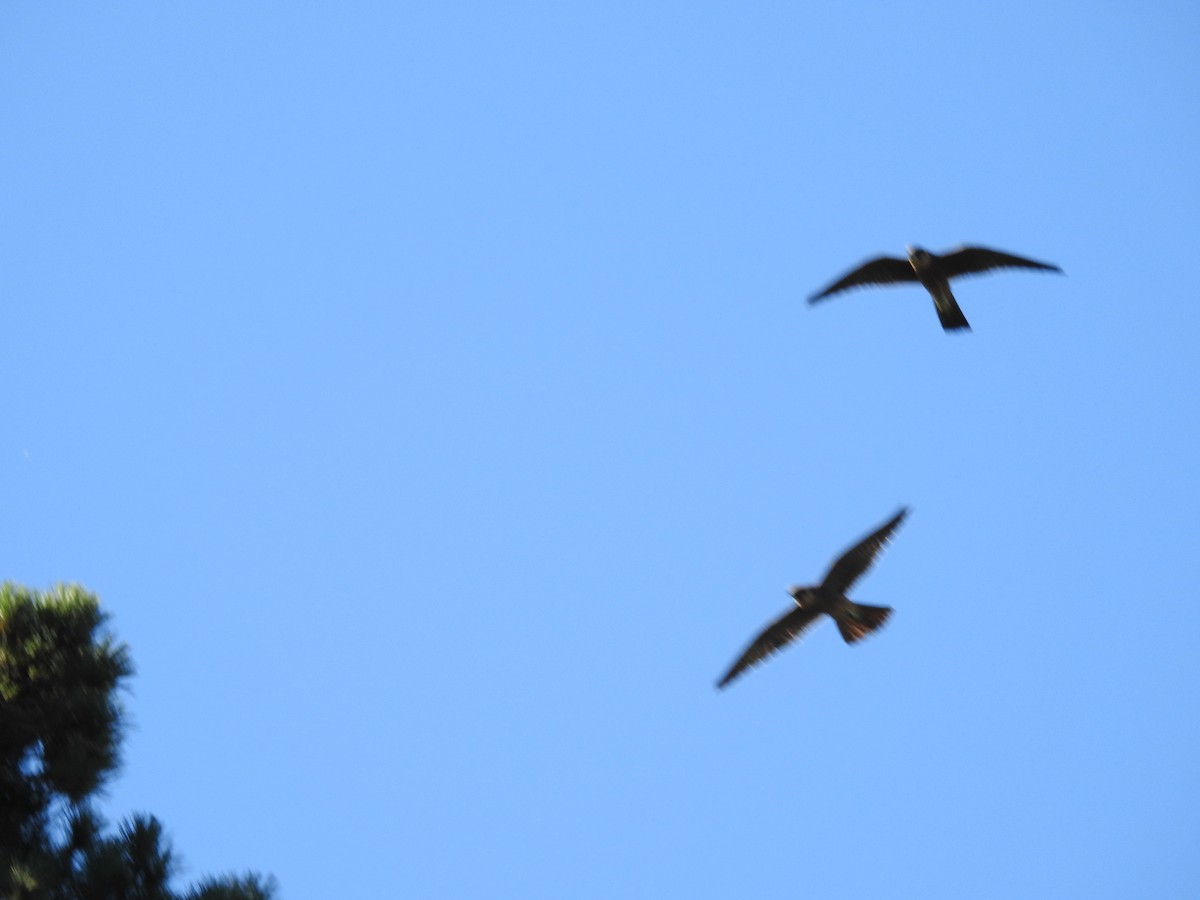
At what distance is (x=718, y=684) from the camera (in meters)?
10.1

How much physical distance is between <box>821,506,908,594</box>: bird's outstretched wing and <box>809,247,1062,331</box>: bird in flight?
1849 millimetres

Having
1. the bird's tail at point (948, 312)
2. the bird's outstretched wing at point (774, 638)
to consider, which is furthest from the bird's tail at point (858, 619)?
the bird's tail at point (948, 312)

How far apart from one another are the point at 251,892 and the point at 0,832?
1084mm

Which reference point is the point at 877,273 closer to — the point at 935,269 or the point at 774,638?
the point at 935,269

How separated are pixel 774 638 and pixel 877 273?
125 inches

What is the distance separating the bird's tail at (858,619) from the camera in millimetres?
9883

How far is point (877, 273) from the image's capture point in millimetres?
11133

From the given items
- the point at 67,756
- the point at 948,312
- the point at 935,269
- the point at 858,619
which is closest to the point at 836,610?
the point at 858,619

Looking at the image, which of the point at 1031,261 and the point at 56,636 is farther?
the point at 1031,261

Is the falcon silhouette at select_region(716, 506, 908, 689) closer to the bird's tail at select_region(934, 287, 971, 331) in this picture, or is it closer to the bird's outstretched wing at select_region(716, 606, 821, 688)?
the bird's outstretched wing at select_region(716, 606, 821, 688)

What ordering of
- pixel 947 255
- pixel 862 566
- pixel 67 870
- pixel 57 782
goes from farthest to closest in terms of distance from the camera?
pixel 947 255 < pixel 862 566 < pixel 57 782 < pixel 67 870

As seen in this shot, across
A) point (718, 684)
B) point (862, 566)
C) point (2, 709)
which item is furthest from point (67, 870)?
point (862, 566)

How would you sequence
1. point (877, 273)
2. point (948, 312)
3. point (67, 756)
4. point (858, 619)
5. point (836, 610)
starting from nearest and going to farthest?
1. point (67, 756)
2. point (858, 619)
3. point (836, 610)
4. point (948, 312)
5. point (877, 273)

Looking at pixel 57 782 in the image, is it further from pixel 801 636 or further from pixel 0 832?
pixel 801 636
